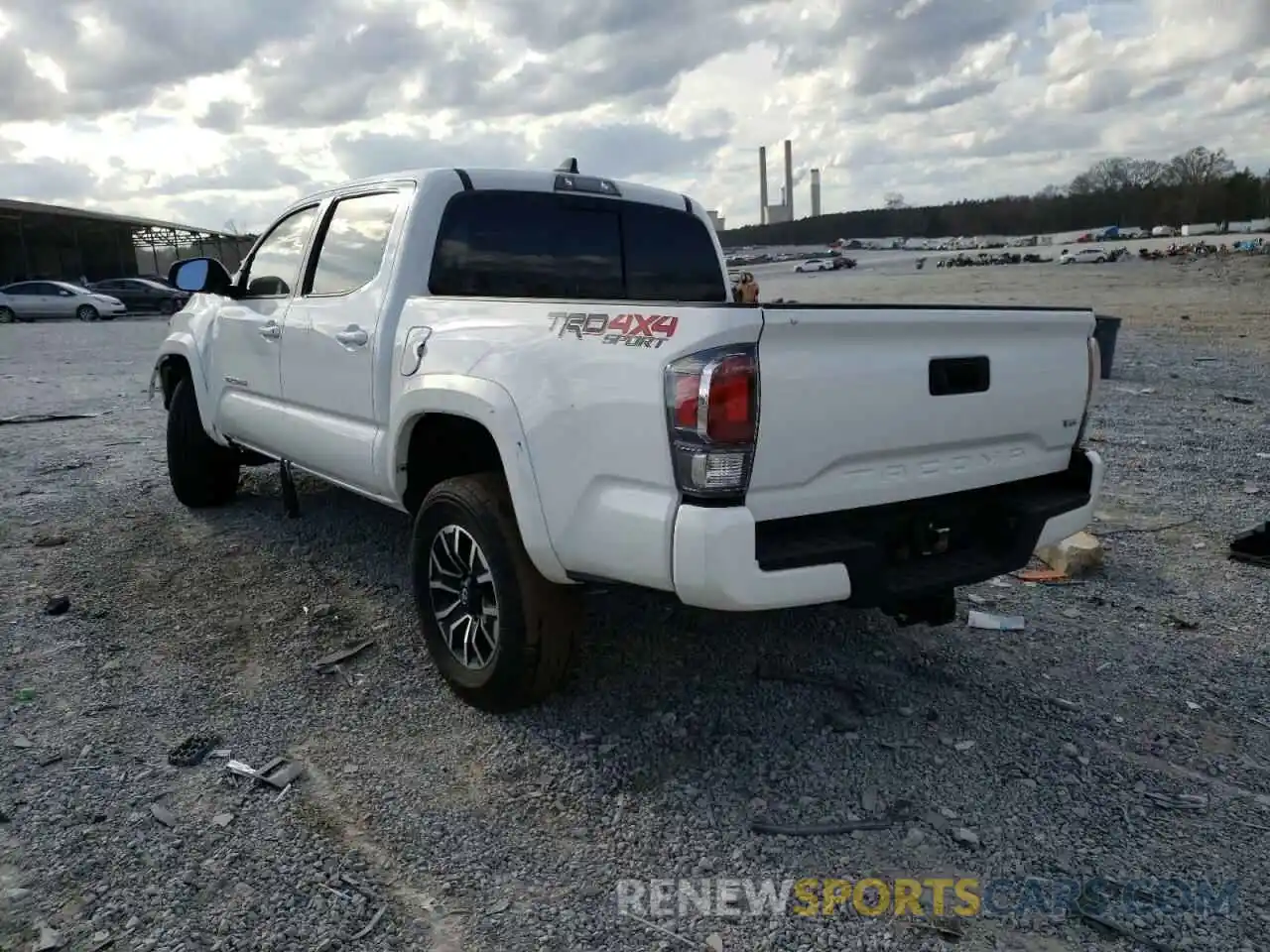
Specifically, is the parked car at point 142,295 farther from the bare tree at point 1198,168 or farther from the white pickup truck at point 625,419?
the bare tree at point 1198,168

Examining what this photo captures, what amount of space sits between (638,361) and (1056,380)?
1668mm

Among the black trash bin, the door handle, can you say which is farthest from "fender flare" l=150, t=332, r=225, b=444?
the black trash bin

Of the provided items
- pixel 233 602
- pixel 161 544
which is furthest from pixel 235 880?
pixel 161 544

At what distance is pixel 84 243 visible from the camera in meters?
53.1

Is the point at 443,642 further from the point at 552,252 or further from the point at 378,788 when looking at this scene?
the point at 552,252

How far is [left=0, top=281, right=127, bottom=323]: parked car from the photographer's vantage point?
101 feet

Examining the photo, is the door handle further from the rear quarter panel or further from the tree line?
the tree line

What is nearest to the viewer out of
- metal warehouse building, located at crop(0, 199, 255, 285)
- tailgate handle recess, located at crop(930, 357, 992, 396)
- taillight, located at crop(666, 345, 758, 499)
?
taillight, located at crop(666, 345, 758, 499)

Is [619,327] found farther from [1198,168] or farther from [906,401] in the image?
[1198,168]

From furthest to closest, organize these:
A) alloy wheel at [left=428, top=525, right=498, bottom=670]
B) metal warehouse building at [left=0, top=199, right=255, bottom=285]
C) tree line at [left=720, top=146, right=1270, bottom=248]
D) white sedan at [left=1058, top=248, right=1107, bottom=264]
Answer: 1. tree line at [left=720, top=146, right=1270, bottom=248]
2. white sedan at [left=1058, top=248, right=1107, bottom=264]
3. metal warehouse building at [left=0, top=199, right=255, bottom=285]
4. alloy wheel at [left=428, top=525, right=498, bottom=670]

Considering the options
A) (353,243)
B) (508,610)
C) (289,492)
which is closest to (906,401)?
(508,610)

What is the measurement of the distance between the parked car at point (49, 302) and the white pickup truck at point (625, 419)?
31006 mm

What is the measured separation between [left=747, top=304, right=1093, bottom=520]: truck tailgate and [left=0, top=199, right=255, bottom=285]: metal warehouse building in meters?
43.2

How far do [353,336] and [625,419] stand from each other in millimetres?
1844
